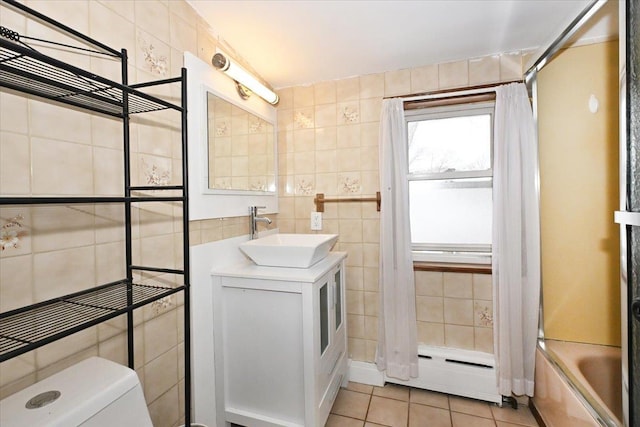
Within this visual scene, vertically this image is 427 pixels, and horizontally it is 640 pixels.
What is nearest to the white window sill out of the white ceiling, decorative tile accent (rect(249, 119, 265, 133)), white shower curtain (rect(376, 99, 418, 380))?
white shower curtain (rect(376, 99, 418, 380))

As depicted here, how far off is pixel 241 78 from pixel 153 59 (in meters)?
0.50

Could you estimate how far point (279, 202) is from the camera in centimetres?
231

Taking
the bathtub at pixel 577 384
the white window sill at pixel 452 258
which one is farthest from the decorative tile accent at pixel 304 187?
the bathtub at pixel 577 384

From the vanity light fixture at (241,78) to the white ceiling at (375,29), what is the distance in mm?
189

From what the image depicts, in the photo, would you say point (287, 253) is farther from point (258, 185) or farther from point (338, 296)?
point (258, 185)

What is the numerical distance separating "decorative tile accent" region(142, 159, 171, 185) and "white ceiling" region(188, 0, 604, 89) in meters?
0.83

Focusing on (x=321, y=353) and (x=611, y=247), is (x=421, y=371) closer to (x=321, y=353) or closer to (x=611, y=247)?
(x=321, y=353)

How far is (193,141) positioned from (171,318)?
0.84 metres

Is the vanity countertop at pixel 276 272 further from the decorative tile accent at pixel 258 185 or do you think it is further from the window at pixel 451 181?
the window at pixel 451 181

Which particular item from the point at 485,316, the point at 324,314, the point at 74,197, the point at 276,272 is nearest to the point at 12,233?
the point at 74,197

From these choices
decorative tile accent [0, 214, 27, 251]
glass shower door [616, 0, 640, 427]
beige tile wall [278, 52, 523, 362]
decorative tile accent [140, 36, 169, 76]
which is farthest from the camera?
beige tile wall [278, 52, 523, 362]

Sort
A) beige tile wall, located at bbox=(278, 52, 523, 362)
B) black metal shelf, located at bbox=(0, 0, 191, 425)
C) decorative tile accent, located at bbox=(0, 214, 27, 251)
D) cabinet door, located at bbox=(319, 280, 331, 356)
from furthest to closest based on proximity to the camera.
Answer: beige tile wall, located at bbox=(278, 52, 523, 362), cabinet door, located at bbox=(319, 280, 331, 356), decorative tile accent, located at bbox=(0, 214, 27, 251), black metal shelf, located at bbox=(0, 0, 191, 425)

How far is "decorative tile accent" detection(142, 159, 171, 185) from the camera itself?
1215 mm

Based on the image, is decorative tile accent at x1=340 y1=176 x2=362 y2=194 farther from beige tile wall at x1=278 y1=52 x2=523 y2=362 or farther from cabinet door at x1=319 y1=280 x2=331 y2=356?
cabinet door at x1=319 y1=280 x2=331 y2=356
